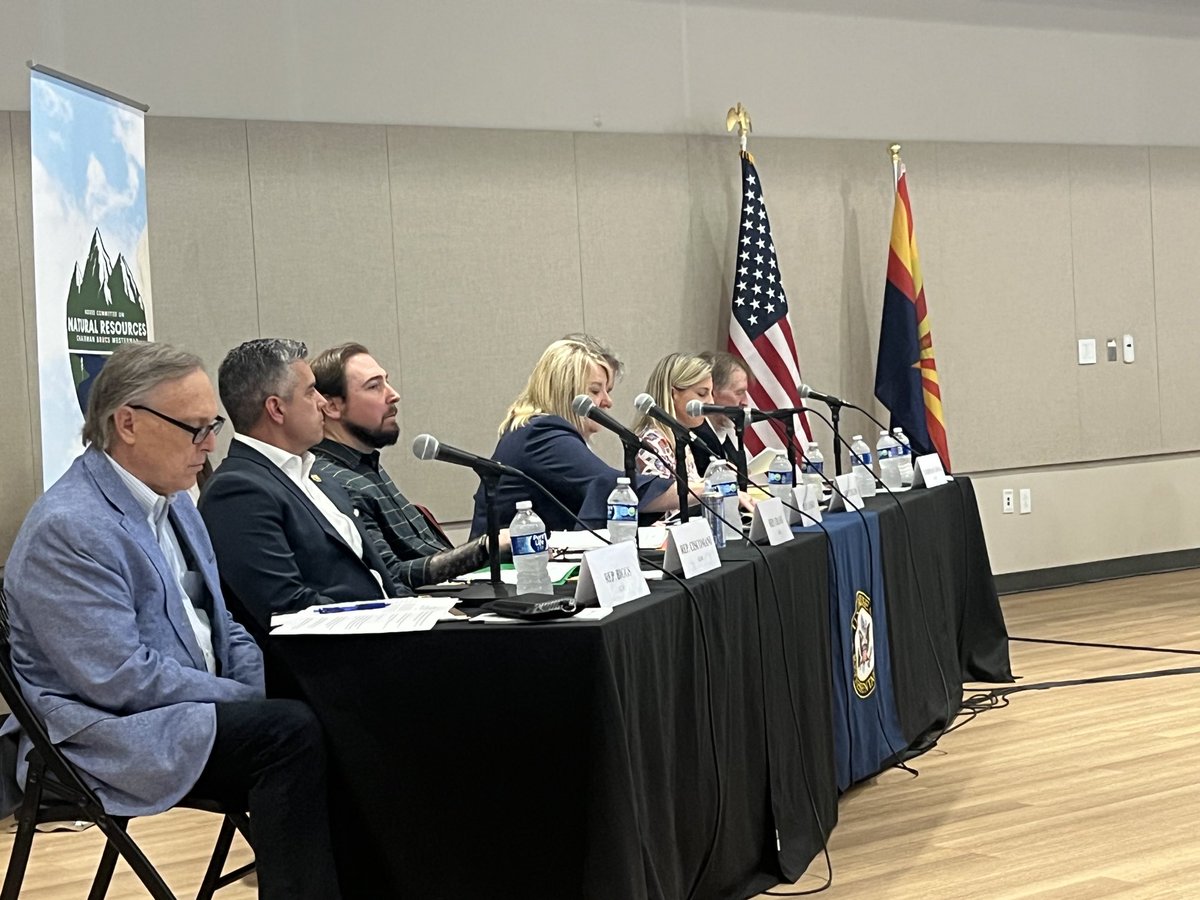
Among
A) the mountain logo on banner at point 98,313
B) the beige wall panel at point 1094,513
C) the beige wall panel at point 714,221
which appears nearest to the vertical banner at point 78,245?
the mountain logo on banner at point 98,313

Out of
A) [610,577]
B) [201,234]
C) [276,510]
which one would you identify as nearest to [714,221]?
[201,234]

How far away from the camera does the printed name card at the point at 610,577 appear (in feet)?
8.36

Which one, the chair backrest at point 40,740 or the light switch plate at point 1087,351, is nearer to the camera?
the chair backrest at point 40,740

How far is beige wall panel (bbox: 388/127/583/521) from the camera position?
21.4ft

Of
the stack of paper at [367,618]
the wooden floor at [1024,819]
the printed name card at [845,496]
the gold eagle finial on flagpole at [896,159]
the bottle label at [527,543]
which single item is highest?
the gold eagle finial on flagpole at [896,159]

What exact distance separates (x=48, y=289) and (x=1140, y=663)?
4.14m

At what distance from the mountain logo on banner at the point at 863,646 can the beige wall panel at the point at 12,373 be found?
3121 millimetres

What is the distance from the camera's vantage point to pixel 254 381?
3.11 m

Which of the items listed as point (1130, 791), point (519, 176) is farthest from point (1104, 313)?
point (1130, 791)

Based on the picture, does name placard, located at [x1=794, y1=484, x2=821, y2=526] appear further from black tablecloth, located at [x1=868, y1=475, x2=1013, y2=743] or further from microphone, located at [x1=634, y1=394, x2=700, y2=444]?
microphone, located at [x1=634, y1=394, x2=700, y2=444]

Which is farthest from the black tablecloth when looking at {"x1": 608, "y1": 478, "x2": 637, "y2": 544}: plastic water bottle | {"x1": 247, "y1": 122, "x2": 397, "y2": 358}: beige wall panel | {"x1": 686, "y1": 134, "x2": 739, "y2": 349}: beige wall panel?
{"x1": 247, "y1": 122, "x2": 397, "y2": 358}: beige wall panel

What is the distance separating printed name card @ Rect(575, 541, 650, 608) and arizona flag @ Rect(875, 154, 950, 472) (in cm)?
514

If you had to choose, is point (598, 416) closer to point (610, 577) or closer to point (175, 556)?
point (610, 577)

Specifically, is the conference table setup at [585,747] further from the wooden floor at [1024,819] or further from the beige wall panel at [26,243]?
the beige wall panel at [26,243]
